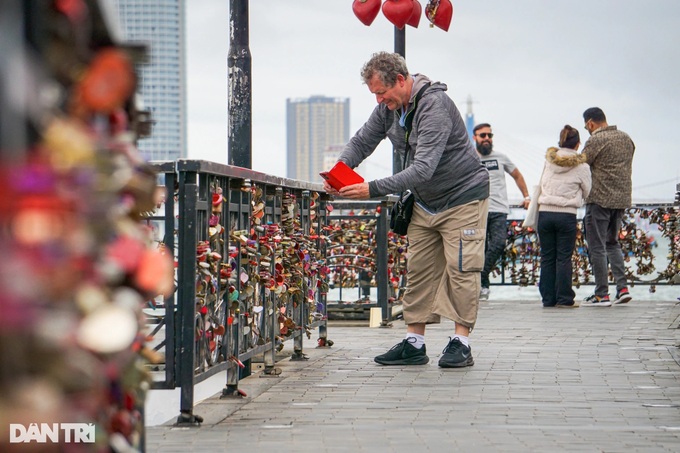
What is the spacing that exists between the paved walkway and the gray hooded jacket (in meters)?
1.09

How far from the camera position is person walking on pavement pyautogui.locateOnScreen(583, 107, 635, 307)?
12711 mm

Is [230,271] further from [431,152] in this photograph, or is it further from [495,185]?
[495,185]

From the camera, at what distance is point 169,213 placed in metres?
5.09

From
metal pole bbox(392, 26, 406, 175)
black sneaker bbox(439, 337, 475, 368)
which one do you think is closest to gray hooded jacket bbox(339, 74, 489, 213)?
black sneaker bbox(439, 337, 475, 368)

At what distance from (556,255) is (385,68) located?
641cm

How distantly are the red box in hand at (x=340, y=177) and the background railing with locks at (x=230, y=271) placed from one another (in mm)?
313

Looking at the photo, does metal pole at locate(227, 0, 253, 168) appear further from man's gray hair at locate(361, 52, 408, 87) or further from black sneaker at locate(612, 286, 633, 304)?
black sneaker at locate(612, 286, 633, 304)

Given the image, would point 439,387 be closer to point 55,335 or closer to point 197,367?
point 197,367

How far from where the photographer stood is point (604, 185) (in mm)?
12742

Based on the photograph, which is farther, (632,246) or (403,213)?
(632,246)

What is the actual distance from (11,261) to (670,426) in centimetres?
407

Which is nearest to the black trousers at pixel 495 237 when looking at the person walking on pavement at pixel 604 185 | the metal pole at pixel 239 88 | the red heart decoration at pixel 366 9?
the person walking on pavement at pixel 604 185

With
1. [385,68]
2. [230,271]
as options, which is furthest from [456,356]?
[230,271]

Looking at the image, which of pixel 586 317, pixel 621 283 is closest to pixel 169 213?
pixel 586 317
